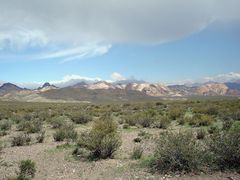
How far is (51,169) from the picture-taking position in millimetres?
13117

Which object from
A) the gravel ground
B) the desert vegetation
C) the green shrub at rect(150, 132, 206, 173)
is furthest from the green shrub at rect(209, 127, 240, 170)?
the gravel ground

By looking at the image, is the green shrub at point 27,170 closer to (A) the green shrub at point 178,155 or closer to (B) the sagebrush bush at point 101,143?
(B) the sagebrush bush at point 101,143

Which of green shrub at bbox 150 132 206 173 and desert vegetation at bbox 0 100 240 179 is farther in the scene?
desert vegetation at bbox 0 100 240 179

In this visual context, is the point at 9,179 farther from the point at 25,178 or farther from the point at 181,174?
the point at 181,174

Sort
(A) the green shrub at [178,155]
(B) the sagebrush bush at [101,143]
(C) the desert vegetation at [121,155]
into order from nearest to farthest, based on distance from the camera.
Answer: (A) the green shrub at [178,155]
(C) the desert vegetation at [121,155]
(B) the sagebrush bush at [101,143]

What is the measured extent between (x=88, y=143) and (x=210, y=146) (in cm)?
546

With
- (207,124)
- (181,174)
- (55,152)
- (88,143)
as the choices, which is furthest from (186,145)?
(207,124)

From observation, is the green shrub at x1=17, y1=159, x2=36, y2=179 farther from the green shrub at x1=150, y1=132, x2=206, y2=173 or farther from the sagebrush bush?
the green shrub at x1=150, y1=132, x2=206, y2=173

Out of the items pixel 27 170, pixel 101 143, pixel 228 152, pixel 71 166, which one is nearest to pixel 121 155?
pixel 101 143

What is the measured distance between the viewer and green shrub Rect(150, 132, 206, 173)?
1171 cm

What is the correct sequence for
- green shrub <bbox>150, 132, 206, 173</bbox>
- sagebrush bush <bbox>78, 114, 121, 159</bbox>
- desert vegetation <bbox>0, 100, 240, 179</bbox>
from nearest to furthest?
1. green shrub <bbox>150, 132, 206, 173</bbox>
2. desert vegetation <bbox>0, 100, 240, 179</bbox>
3. sagebrush bush <bbox>78, 114, 121, 159</bbox>

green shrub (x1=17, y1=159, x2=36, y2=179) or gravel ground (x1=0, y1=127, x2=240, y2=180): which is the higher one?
green shrub (x1=17, y1=159, x2=36, y2=179)

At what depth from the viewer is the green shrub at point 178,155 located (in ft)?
38.4

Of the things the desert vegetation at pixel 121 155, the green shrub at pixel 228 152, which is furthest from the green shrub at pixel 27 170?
the green shrub at pixel 228 152
